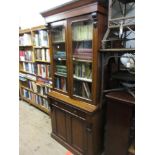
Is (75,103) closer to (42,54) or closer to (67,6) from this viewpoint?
(67,6)

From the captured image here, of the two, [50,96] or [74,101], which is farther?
[50,96]

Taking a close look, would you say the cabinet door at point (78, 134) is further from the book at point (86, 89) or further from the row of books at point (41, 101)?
the row of books at point (41, 101)

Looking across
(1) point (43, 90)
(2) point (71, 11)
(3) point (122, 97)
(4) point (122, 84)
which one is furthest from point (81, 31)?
(1) point (43, 90)

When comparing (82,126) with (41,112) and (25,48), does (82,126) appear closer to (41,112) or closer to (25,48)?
(41,112)

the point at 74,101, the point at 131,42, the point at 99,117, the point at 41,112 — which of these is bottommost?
the point at 41,112

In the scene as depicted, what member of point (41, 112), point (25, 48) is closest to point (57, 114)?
point (41, 112)

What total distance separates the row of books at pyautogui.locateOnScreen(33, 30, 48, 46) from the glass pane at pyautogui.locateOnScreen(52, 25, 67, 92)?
584 millimetres

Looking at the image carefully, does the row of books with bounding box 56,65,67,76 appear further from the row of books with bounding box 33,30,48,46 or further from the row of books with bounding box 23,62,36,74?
the row of books with bounding box 23,62,36,74

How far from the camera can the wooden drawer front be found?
5.28ft

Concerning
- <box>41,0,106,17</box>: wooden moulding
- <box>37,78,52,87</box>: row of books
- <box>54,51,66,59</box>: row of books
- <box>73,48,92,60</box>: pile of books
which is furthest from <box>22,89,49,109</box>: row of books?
<box>41,0,106,17</box>: wooden moulding

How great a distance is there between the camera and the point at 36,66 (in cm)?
285

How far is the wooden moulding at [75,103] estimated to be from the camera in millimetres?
1538

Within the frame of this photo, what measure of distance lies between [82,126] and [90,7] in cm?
132

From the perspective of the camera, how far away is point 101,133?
1725 mm
